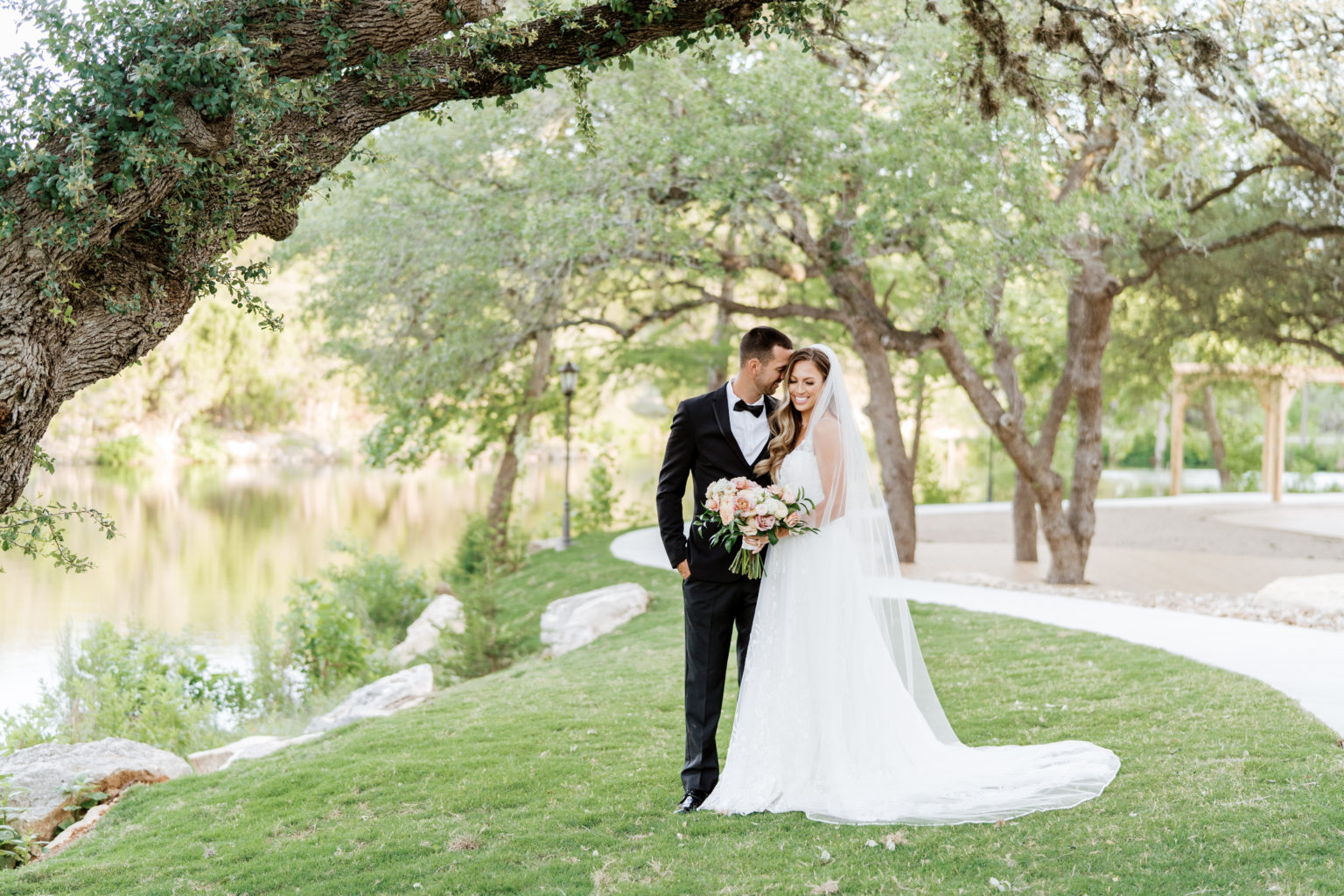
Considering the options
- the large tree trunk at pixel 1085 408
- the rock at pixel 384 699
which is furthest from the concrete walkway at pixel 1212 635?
the rock at pixel 384 699

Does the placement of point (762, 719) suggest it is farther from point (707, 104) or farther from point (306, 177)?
point (707, 104)

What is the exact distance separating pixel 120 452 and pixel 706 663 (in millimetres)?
41911

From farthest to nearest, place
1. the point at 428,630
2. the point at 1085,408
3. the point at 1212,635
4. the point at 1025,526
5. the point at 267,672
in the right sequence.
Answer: the point at 1025,526
the point at 1085,408
the point at 428,630
the point at 267,672
the point at 1212,635

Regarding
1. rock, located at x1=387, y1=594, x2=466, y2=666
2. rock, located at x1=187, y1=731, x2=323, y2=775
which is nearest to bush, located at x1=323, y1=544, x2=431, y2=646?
rock, located at x1=387, y1=594, x2=466, y2=666

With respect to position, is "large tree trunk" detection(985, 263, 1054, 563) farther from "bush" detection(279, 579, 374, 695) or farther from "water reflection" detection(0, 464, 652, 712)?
"bush" detection(279, 579, 374, 695)

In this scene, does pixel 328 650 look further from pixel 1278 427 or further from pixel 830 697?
pixel 1278 427

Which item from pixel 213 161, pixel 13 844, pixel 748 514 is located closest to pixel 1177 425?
pixel 748 514

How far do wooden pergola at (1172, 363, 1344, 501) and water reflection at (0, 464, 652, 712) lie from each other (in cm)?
1226

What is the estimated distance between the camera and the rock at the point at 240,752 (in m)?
7.35

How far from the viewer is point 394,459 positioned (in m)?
15.4

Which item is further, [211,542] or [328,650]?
[211,542]

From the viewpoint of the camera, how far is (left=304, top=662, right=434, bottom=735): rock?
331 inches

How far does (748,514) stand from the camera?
432cm

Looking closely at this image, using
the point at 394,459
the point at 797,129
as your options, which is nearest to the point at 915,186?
the point at 797,129
